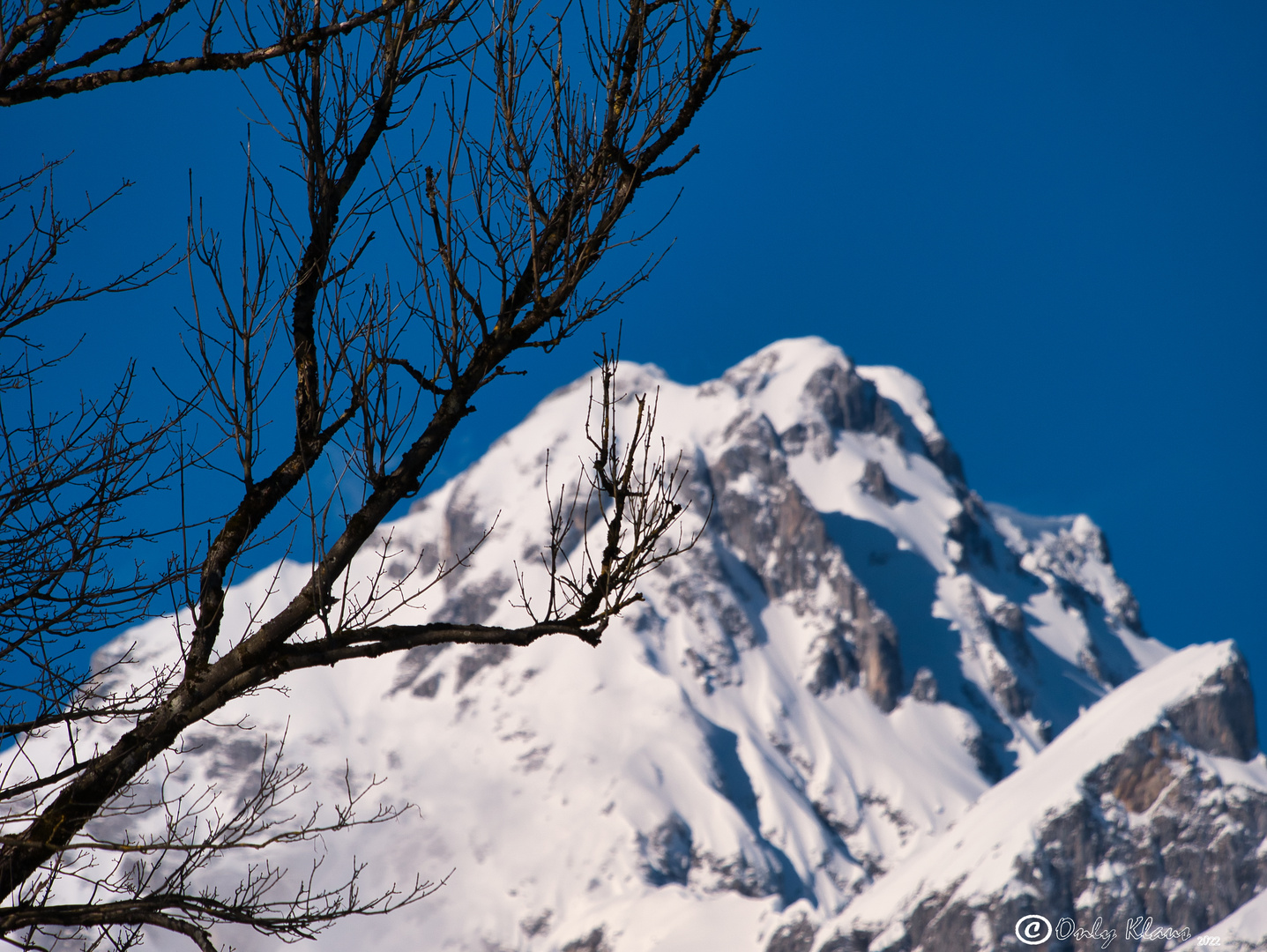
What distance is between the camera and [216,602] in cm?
591

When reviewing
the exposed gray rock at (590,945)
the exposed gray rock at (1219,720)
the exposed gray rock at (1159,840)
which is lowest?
the exposed gray rock at (1159,840)

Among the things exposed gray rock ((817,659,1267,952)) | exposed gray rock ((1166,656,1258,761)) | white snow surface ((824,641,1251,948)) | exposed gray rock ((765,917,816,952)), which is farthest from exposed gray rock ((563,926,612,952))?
exposed gray rock ((1166,656,1258,761))

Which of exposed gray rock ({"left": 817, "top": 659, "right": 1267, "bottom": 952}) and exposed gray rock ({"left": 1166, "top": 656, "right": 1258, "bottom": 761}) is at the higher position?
exposed gray rock ({"left": 1166, "top": 656, "right": 1258, "bottom": 761})

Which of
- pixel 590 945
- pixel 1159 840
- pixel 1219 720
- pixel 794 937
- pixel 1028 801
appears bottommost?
pixel 1159 840

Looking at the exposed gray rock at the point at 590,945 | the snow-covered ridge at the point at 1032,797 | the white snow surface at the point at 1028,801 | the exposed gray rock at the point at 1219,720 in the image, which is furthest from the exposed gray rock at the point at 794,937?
the exposed gray rock at the point at 1219,720

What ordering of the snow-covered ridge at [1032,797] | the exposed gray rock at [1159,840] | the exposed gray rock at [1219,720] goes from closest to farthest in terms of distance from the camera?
the snow-covered ridge at [1032,797]
the exposed gray rock at [1159,840]
the exposed gray rock at [1219,720]

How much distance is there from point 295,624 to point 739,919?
18945cm

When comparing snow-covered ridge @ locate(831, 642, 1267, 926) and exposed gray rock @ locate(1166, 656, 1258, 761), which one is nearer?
snow-covered ridge @ locate(831, 642, 1267, 926)

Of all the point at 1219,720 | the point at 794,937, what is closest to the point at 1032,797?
the point at 794,937

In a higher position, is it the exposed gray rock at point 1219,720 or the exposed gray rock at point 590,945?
the exposed gray rock at point 590,945

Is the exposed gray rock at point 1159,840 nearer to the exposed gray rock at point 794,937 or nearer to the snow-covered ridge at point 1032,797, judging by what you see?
the snow-covered ridge at point 1032,797

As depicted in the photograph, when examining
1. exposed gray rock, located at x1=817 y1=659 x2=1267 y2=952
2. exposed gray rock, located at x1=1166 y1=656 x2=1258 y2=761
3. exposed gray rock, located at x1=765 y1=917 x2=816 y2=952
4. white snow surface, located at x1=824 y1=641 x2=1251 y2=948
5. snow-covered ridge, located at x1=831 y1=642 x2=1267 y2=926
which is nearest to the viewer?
white snow surface, located at x1=824 y1=641 x2=1251 y2=948

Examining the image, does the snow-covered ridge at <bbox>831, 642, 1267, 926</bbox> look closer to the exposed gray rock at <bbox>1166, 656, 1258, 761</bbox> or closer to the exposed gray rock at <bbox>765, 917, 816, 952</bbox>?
the exposed gray rock at <bbox>1166, 656, 1258, 761</bbox>

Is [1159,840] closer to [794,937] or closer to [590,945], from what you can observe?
[794,937]
